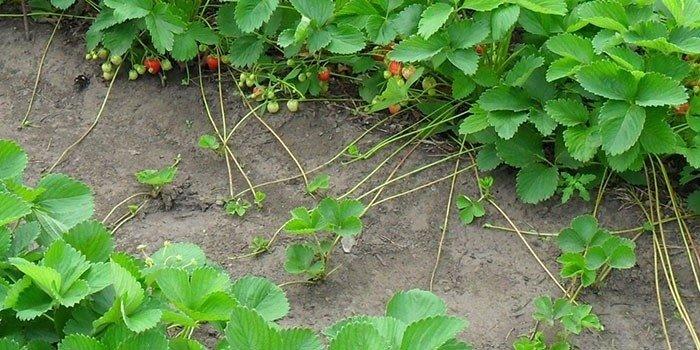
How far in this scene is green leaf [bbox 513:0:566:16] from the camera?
250 cm

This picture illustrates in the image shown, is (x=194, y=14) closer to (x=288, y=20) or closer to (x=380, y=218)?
(x=288, y=20)

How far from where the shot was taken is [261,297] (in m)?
1.98

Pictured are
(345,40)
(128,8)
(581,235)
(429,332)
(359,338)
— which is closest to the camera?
(359,338)

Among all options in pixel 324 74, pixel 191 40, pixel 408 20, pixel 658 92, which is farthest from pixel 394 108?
pixel 658 92

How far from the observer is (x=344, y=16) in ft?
9.37

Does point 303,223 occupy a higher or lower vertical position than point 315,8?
lower

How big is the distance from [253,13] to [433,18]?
61cm

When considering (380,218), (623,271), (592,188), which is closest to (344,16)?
(380,218)

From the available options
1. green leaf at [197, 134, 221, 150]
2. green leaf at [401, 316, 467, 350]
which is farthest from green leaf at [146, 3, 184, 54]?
green leaf at [401, 316, 467, 350]

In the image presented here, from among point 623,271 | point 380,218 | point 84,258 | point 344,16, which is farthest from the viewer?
point 344,16

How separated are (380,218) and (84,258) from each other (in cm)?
108

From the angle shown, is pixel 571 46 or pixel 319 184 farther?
pixel 319 184

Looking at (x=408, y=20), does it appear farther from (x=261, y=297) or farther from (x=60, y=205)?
(x=60, y=205)

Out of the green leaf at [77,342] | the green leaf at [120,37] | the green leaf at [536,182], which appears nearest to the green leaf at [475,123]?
the green leaf at [536,182]
